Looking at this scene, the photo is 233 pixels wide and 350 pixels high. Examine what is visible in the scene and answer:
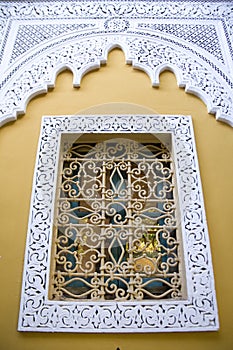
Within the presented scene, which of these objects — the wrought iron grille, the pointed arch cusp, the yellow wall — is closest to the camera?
the yellow wall

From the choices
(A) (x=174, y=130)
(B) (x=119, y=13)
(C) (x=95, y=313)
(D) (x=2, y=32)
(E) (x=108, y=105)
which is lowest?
(C) (x=95, y=313)

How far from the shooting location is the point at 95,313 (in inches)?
68.7

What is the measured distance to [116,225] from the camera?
2027mm

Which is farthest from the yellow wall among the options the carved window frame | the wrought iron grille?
the wrought iron grille

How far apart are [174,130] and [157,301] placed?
3.36 feet

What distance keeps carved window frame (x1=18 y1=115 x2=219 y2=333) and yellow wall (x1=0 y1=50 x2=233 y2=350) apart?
38mm

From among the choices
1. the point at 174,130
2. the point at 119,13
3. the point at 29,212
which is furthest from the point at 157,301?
the point at 119,13

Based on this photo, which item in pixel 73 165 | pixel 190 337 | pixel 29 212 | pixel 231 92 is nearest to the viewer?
pixel 190 337

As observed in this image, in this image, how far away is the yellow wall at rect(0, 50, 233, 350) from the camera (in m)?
1.70

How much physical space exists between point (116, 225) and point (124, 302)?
42 centimetres

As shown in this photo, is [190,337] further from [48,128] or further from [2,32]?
[2,32]

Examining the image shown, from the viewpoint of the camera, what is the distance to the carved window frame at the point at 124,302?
5.65 feet

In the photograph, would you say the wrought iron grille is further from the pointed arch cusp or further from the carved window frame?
the pointed arch cusp

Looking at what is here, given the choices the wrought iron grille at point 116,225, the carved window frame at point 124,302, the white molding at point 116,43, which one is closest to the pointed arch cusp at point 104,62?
the white molding at point 116,43
